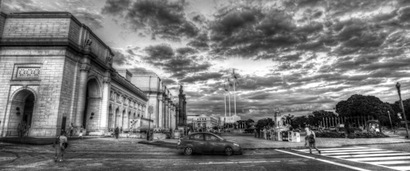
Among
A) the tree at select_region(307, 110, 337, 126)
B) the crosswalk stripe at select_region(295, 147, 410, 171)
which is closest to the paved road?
the crosswalk stripe at select_region(295, 147, 410, 171)

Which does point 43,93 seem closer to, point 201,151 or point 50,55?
point 50,55

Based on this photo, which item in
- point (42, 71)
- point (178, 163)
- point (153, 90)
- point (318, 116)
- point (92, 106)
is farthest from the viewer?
point (318, 116)

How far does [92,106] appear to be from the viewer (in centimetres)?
3484

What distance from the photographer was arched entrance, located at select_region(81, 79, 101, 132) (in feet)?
113

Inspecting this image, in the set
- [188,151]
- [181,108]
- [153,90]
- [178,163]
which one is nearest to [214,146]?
[188,151]

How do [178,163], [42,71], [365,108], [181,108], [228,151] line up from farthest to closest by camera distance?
[181,108], [365,108], [42,71], [228,151], [178,163]

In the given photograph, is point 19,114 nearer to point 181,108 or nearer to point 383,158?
point 383,158

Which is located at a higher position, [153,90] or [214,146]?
[153,90]

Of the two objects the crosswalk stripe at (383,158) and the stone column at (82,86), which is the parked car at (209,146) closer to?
the crosswalk stripe at (383,158)

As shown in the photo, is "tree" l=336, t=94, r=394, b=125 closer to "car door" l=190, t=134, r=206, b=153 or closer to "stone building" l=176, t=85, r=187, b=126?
"stone building" l=176, t=85, r=187, b=126

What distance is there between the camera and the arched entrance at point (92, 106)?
3434 centimetres

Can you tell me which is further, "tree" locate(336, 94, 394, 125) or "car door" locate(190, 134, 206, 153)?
"tree" locate(336, 94, 394, 125)

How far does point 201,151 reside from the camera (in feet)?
45.1

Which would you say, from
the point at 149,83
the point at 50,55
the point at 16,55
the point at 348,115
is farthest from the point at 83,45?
the point at 348,115
